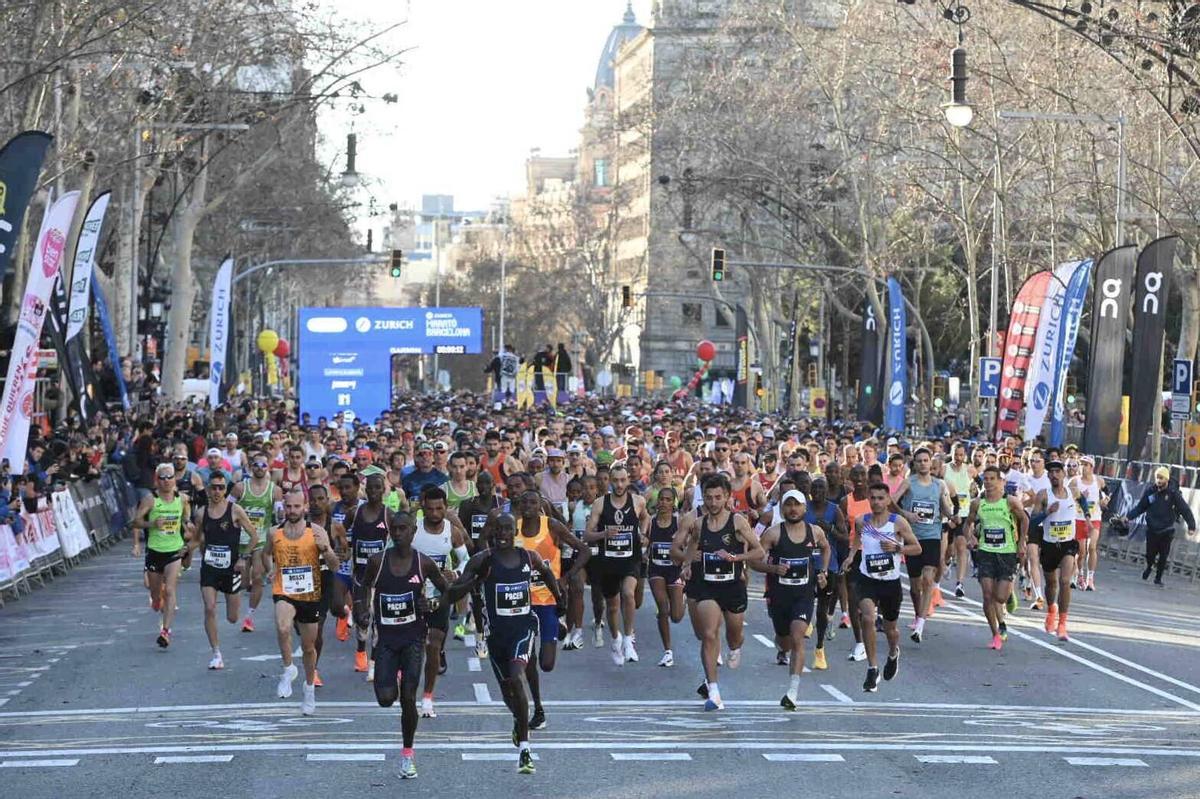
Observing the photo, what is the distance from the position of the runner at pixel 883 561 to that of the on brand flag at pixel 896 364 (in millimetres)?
25533

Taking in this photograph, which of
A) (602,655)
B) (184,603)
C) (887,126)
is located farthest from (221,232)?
(602,655)

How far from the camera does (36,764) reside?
485 inches

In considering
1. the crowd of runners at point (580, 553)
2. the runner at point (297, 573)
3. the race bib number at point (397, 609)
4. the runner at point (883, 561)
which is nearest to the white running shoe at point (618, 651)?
the crowd of runners at point (580, 553)

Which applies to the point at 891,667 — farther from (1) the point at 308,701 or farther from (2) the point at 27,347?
(2) the point at 27,347

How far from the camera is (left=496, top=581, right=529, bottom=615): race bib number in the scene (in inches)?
493

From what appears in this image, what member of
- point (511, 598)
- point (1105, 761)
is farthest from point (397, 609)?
point (1105, 761)

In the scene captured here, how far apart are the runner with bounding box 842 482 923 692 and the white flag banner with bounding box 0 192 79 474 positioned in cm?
1104

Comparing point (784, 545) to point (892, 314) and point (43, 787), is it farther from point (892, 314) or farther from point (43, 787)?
point (892, 314)

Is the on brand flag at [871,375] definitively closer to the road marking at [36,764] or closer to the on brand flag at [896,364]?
the on brand flag at [896,364]

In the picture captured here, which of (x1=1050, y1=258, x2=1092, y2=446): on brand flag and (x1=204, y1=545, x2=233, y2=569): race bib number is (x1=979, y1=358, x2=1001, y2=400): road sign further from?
(x1=204, y1=545, x2=233, y2=569): race bib number

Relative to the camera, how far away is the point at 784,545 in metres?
15.1

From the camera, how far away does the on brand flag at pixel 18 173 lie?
2108 centimetres

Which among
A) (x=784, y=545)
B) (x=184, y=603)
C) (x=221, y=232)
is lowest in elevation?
(x=184, y=603)

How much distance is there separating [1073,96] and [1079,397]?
39.1m
